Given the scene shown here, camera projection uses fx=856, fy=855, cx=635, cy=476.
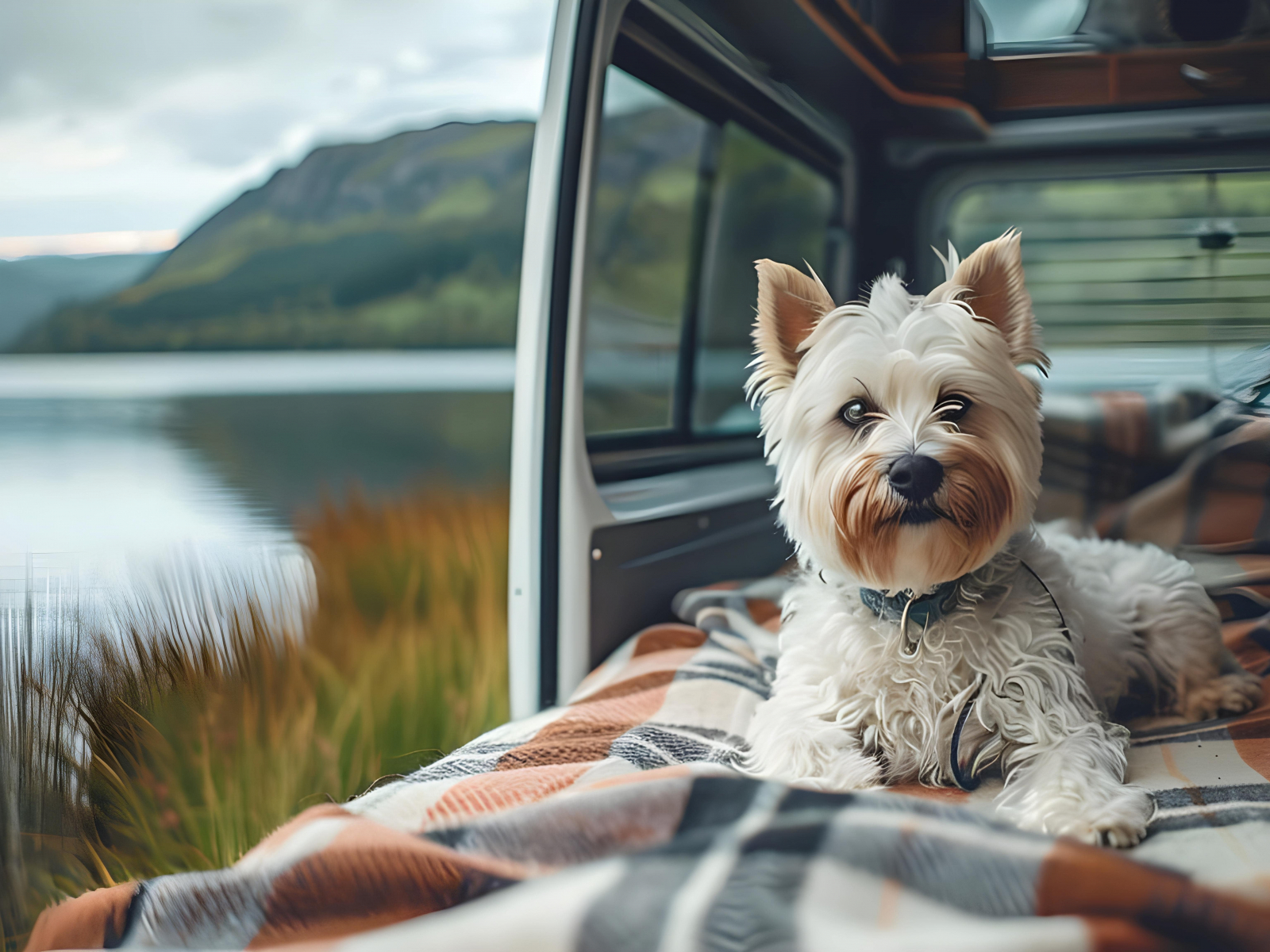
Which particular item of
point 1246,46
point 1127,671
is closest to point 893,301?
point 1127,671

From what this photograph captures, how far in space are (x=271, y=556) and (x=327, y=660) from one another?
0.90ft

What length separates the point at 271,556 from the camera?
69.9 inches

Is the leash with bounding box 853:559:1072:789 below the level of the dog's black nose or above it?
below

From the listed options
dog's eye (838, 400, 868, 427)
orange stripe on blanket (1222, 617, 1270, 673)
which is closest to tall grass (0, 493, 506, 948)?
dog's eye (838, 400, 868, 427)

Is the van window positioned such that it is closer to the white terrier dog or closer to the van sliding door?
the van sliding door

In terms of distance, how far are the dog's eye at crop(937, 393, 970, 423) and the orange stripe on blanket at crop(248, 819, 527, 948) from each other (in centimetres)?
102

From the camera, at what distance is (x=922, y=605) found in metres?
1.63

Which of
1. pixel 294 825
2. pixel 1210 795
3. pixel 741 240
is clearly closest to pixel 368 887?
pixel 294 825

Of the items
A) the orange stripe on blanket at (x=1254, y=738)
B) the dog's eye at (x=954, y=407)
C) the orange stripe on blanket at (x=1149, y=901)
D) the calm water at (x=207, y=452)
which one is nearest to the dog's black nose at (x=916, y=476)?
the dog's eye at (x=954, y=407)

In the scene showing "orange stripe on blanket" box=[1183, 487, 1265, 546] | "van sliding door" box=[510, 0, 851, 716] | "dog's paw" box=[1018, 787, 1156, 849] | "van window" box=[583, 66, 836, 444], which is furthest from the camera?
"orange stripe on blanket" box=[1183, 487, 1265, 546]

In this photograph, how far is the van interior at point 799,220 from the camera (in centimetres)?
232

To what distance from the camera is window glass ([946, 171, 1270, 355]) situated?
285 cm

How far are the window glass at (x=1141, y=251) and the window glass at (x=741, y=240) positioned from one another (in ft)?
1.89

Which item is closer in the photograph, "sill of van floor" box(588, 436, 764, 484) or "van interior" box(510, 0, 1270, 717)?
"van interior" box(510, 0, 1270, 717)
